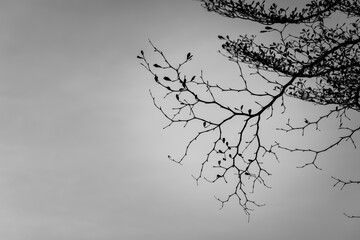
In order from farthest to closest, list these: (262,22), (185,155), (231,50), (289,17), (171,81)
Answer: (231,50) < (262,22) < (289,17) < (185,155) < (171,81)

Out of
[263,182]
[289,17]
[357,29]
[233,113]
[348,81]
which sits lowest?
[263,182]

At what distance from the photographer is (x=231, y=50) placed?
636 centimetres

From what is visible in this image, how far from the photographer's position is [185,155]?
386 cm

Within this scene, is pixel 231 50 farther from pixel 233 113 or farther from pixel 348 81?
pixel 233 113

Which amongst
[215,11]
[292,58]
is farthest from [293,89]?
[215,11]

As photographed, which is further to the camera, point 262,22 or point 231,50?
point 231,50

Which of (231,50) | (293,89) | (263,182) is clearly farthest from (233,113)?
(293,89)

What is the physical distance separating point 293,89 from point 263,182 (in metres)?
2.96

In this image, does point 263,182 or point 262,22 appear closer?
point 263,182

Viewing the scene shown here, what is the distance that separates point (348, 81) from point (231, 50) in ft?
5.39

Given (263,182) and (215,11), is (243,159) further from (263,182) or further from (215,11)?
(215,11)

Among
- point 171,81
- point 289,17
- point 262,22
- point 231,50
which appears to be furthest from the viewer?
point 231,50

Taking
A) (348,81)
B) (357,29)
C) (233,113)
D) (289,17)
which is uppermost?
(357,29)

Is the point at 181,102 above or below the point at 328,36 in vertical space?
below
